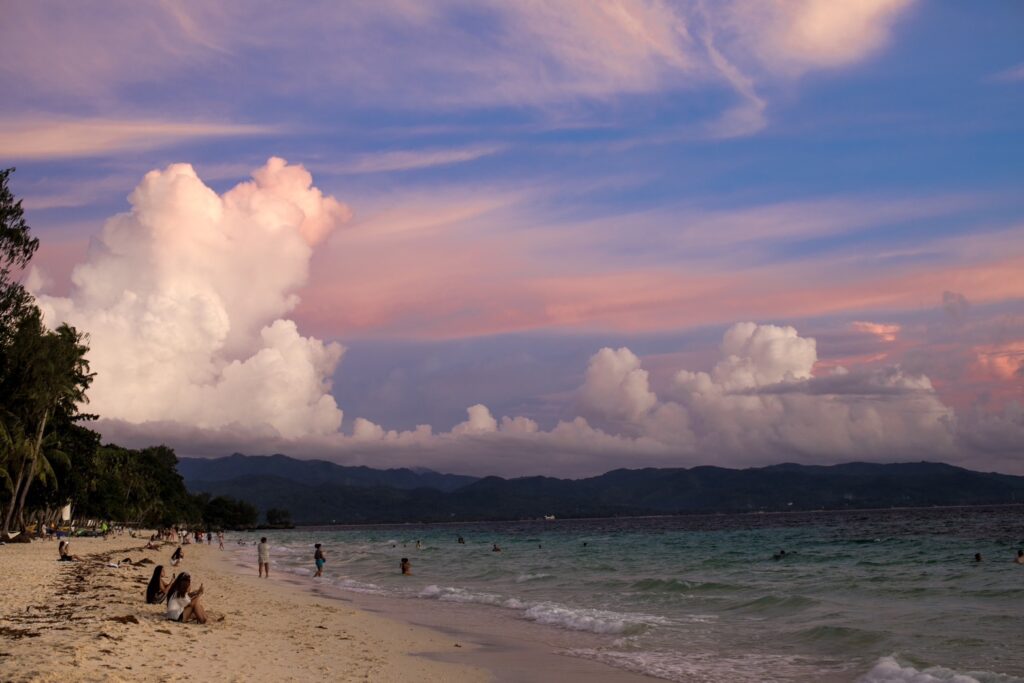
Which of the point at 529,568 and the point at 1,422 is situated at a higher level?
the point at 1,422

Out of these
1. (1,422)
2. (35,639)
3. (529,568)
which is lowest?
(529,568)

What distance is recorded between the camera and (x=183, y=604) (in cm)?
1808

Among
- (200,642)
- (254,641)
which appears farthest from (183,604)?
(200,642)

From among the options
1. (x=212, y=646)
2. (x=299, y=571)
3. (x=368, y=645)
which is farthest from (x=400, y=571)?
(x=212, y=646)

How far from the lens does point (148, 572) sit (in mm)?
35406

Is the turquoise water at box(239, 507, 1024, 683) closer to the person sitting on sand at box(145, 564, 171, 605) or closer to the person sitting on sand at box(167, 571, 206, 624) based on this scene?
the person sitting on sand at box(167, 571, 206, 624)

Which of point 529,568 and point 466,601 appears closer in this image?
point 466,601

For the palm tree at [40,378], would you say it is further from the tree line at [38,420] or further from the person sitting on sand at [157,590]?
the person sitting on sand at [157,590]

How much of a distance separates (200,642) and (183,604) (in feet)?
8.72

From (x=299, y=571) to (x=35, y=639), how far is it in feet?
131

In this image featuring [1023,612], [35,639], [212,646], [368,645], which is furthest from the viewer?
[1023,612]

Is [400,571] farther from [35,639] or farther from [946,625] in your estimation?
[35,639]

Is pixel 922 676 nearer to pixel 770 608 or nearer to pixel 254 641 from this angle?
pixel 254 641

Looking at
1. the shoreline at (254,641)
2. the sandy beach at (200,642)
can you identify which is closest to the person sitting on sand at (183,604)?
the sandy beach at (200,642)
